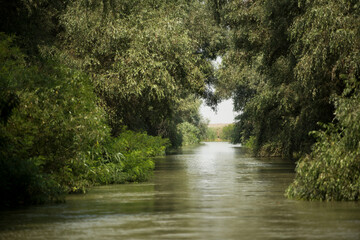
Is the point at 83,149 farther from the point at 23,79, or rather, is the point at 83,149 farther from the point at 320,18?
the point at 320,18

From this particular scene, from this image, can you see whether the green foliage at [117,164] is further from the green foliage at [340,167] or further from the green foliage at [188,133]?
the green foliage at [188,133]

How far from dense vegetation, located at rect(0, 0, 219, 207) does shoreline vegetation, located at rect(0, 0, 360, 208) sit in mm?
47

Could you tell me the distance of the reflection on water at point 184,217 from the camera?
1137 cm

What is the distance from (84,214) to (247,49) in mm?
17177

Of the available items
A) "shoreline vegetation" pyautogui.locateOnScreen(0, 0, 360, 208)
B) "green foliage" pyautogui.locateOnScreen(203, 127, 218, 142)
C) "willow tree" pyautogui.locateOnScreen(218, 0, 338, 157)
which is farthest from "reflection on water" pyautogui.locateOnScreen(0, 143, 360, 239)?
"green foliage" pyautogui.locateOnScreen(203, 127, 218, 142)

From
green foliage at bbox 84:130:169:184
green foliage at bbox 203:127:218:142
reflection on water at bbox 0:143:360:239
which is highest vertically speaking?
green foliage at bbox 203:127:218:142

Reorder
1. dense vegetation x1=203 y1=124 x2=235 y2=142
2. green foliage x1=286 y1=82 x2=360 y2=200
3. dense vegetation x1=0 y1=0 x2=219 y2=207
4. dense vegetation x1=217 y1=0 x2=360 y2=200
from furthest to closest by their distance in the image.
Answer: dense vegetation x1=203 y1=124 x2=235 y2=142 → dense vegetation x1=0 y1=0 x2=219 y2=207 → dense vegetation x1=217 y1=0 x2=360 y2=200 → green foliage x1=286 y1=82 x2=360 y2=200

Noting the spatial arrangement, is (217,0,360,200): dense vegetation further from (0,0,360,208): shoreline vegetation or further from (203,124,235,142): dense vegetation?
(203,124,235,142): dense vegetation

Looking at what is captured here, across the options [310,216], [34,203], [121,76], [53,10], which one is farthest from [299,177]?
[53,10]

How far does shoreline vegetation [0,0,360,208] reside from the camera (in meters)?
16.4

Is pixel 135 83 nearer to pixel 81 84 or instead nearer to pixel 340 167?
pixel 81 84

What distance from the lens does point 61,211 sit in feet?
48.5

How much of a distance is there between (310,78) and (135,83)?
8.15m

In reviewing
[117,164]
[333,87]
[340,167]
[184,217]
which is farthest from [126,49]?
[184,217]
